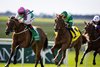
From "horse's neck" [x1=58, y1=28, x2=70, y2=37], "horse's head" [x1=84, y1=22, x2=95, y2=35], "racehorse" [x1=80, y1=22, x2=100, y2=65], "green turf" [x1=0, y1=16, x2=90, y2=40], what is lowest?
"green turf" [x1=0, y1=16, x2=90, y2=40]

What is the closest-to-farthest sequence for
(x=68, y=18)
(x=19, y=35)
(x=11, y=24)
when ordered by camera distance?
(x=11, y=24)
(x=19, y=35)
(x=68, y=18)

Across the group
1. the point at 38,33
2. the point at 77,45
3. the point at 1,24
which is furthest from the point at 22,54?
the point at 1,24

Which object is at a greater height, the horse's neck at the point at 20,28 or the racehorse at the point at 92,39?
the horse's neck at the point at 20,28

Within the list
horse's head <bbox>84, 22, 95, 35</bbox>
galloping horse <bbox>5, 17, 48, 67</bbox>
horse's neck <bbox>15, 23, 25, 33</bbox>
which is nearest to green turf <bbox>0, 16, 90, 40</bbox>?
horse's head <bbox>84, 22, 95, 35</bbox>

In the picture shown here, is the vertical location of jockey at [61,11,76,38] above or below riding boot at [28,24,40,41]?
above

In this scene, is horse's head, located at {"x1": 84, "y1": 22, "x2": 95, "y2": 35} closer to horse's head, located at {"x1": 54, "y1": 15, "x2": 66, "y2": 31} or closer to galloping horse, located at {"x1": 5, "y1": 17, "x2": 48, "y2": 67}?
horse's head, located at {"x1": 54, "y1": 15, "x2": 66, "y2": 31}

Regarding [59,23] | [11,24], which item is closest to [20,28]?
[11,24]

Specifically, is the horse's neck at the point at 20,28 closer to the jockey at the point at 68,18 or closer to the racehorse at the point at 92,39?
the jockey at the point at 68,18

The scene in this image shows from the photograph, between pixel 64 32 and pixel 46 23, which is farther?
pixel 46 23

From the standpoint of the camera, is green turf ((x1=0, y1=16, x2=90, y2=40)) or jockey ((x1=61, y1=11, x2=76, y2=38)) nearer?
jockey ((x1=61, y1=11, x2=76, y2=38))

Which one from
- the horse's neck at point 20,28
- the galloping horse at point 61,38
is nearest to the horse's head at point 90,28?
the galloping horse at point 61,38

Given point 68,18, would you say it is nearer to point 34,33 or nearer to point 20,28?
point 34,33

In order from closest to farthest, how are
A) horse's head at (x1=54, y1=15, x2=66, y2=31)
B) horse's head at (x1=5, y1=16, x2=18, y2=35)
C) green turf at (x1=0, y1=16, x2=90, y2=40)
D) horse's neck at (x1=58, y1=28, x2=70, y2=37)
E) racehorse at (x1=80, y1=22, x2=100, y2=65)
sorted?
1. horse's head at (x1=5, y1=16, x2=18, y2=35)
2. horse's head at (x1=54, y1=15, x2=66, y2=31)
3. horse's neck at (x1=58, y1=28, x2=70, y2=37)
4. racehorse at (x1=80, y1=22, x2=100, y2=65)
5. green turf at (x1=0, y1=16, x2=90, y2=40)

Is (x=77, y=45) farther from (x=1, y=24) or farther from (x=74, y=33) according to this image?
(x=1, y=24)
